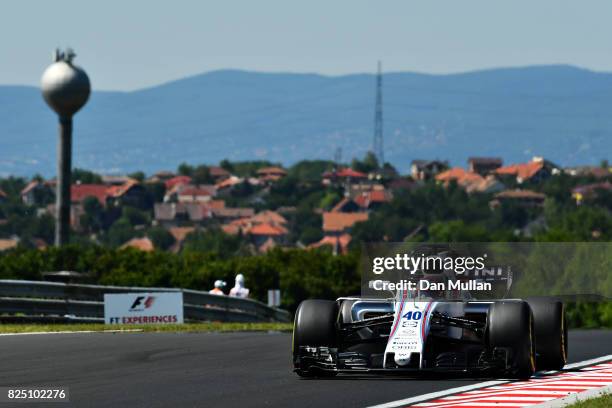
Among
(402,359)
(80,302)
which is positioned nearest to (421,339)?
(402,359)

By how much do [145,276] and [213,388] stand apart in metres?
→ 85.9

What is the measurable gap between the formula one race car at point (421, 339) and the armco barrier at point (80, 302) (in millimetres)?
13378

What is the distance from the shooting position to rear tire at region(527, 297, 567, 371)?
16.6m

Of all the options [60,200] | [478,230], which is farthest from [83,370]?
[478,230]

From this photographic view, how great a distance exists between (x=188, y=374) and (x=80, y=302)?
48.7 ft

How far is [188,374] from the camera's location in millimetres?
15859

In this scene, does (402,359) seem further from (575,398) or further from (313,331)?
(575,398)

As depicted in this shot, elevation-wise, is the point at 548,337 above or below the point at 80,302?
above

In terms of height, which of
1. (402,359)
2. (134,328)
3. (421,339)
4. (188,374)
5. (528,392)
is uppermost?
(421,339)

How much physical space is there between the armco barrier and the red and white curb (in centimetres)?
1444

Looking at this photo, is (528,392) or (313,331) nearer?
(528,392)

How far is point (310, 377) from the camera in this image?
1573 cm

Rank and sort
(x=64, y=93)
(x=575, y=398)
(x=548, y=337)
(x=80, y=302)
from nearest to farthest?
1. (x=575, y=398)
2. (x=548, y=337)
3. (x=80, y=302)
4. (x=64, y=93)

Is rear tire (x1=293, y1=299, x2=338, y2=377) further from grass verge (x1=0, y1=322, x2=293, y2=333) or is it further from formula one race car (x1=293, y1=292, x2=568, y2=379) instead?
grass verge (x1=0, y1=322, x2=293, y2=333)
